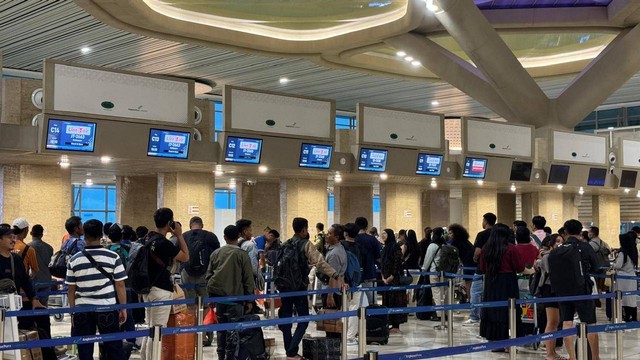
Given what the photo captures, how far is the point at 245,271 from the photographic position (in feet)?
29.3

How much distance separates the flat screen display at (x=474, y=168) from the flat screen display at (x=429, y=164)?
2.55ft

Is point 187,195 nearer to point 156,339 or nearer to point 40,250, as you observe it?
point 40,250

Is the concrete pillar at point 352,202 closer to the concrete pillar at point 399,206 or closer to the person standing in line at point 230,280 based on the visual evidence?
the concrete pillar at point 399,206

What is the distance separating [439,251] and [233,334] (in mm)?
6166

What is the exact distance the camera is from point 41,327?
8977 mm

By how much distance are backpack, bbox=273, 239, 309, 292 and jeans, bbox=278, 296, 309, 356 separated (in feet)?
0.50

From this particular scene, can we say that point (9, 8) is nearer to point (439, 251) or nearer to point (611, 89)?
point (439, 251)

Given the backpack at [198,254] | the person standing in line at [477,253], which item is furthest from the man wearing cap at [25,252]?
the person standing in line at [477,253]

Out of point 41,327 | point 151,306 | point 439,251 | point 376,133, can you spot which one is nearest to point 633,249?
point 439,251

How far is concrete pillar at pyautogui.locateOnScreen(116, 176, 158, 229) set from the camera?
709 inches

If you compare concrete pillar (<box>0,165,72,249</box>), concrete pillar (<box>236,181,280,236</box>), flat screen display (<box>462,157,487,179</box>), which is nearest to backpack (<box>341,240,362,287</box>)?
concrete pillar (<box>0,165,72,249</box>)

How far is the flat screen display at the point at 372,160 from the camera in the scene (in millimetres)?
16234

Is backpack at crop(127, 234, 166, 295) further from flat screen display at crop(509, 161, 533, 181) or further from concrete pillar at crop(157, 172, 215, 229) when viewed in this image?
flat screen display at crop(509, 161, 533, 181)

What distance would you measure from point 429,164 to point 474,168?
137 cm
